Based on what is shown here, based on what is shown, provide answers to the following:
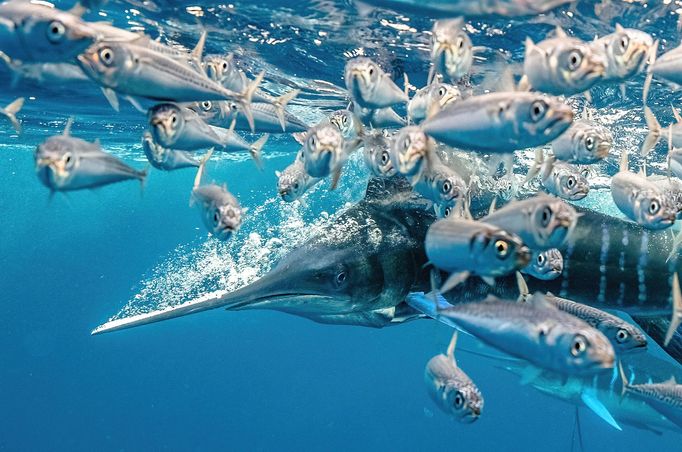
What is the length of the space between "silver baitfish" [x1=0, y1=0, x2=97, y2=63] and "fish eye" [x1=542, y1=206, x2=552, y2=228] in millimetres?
2212

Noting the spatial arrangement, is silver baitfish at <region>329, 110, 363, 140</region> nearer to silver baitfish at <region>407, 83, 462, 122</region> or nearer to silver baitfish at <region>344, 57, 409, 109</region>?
silver baitfish at <region>407, 83, 462, 122</region>

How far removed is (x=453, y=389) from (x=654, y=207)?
1.60 metres

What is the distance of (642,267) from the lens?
5430 mm

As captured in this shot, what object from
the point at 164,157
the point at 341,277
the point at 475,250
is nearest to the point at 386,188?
the point at 341,277

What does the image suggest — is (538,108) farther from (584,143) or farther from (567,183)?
(567,183)

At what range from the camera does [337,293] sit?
4.79m

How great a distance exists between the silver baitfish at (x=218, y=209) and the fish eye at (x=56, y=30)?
3.75ft

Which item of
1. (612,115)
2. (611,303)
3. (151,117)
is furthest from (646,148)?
(612,115)

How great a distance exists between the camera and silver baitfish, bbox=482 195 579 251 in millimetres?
2525

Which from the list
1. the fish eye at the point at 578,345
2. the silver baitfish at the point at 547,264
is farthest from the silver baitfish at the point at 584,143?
the fish eye at the point at 578,345

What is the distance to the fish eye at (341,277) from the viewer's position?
4.80m

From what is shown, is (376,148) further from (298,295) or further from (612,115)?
(612,115)

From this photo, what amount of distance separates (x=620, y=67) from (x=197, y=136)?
247 cm

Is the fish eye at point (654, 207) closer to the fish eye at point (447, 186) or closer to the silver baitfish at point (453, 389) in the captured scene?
the fish eye at point (447, 186)
